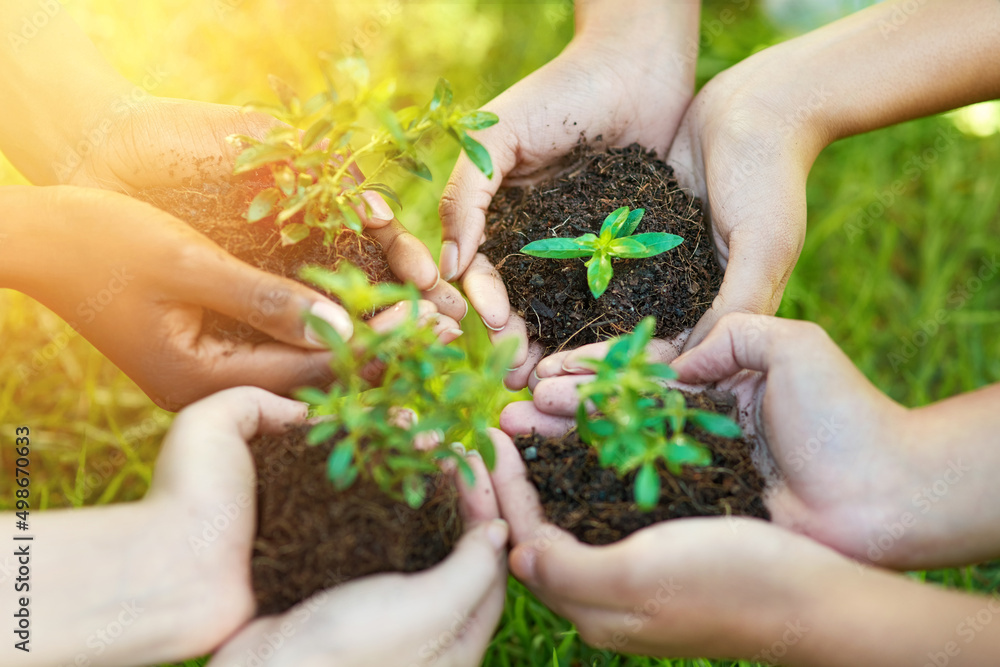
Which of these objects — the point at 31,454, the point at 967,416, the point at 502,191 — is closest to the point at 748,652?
the point at 967,416

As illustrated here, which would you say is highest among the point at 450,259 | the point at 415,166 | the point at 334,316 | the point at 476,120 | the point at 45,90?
the point at 45,90

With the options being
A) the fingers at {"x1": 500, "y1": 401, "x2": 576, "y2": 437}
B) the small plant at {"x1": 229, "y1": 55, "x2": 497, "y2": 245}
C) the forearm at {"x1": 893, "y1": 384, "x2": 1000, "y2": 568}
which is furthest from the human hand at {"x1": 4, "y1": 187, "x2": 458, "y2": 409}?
the forearm at {"x1": 893, "y1": 384, "x2": 1000, "y2": 568}

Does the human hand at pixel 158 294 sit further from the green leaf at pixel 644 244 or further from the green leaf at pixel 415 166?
the green leaf at pixel 644 244

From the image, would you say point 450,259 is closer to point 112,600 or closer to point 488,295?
point 488,295

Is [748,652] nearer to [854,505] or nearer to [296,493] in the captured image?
[854,505]

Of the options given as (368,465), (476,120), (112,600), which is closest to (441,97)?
(476,120)

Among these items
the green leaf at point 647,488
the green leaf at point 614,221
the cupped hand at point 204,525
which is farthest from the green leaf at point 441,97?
the green leaf at point 647,488

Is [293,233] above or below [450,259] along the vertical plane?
above
